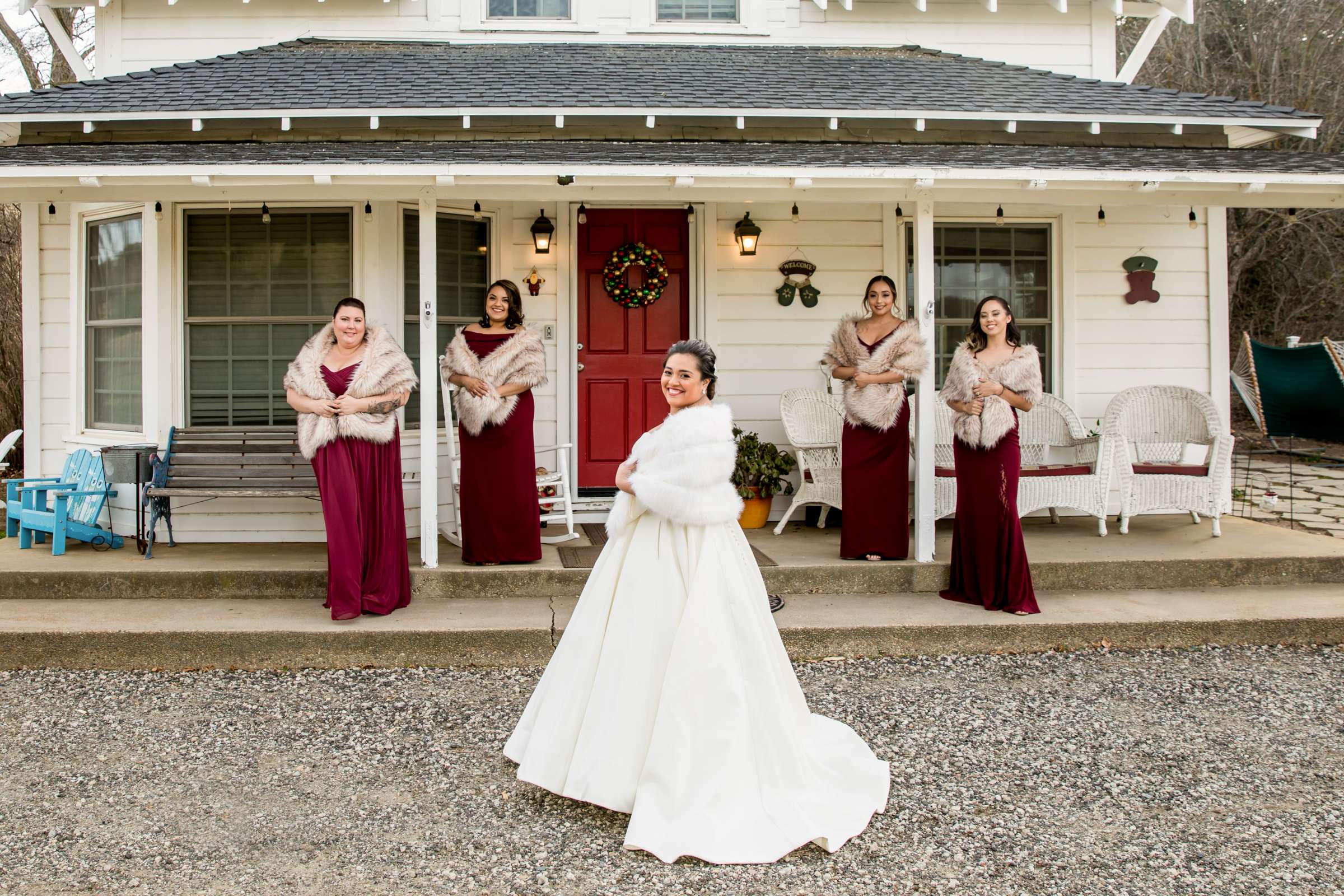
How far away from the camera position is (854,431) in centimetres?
643

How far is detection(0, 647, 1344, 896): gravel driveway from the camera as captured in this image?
3061 millimetres

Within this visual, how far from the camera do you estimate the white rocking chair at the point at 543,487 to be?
22.2 ft

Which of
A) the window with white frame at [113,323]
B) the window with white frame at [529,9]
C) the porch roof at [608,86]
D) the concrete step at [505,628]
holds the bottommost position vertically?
the concrete step at [505,628]

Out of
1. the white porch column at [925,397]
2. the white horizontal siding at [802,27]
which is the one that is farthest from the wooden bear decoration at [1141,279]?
the white porch column at [925,397]

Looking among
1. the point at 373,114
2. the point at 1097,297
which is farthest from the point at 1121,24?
the point at 373,114

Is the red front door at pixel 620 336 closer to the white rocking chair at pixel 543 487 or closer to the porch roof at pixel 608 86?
the white rocking chair at pixel 543 487

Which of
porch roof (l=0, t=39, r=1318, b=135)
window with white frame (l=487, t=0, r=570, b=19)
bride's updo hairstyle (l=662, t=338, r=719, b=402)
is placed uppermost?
window with white frame (l=487, t=0, r=570, b=19)

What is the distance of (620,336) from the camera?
7879 millimetres

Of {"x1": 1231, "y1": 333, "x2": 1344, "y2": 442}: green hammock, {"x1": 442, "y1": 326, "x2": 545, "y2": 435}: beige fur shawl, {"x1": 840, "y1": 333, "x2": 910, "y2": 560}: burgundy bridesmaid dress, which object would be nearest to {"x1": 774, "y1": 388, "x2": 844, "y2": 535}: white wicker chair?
{"x1": 840, "y1": 333, "x2": 910, "y2": 560}: burgundy bridesmaid dress

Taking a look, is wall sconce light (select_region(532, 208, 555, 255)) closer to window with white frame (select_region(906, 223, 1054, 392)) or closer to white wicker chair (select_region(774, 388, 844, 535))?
white wicker chair (select_region(774, 388, 844, 535))

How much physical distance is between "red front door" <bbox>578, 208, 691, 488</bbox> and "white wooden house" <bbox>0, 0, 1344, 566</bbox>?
0.02m

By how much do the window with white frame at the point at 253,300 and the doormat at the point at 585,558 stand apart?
2.16 m

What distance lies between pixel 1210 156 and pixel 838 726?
15.6 ft

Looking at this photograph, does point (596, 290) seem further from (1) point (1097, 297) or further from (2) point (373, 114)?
(1) point (1097, 297)
